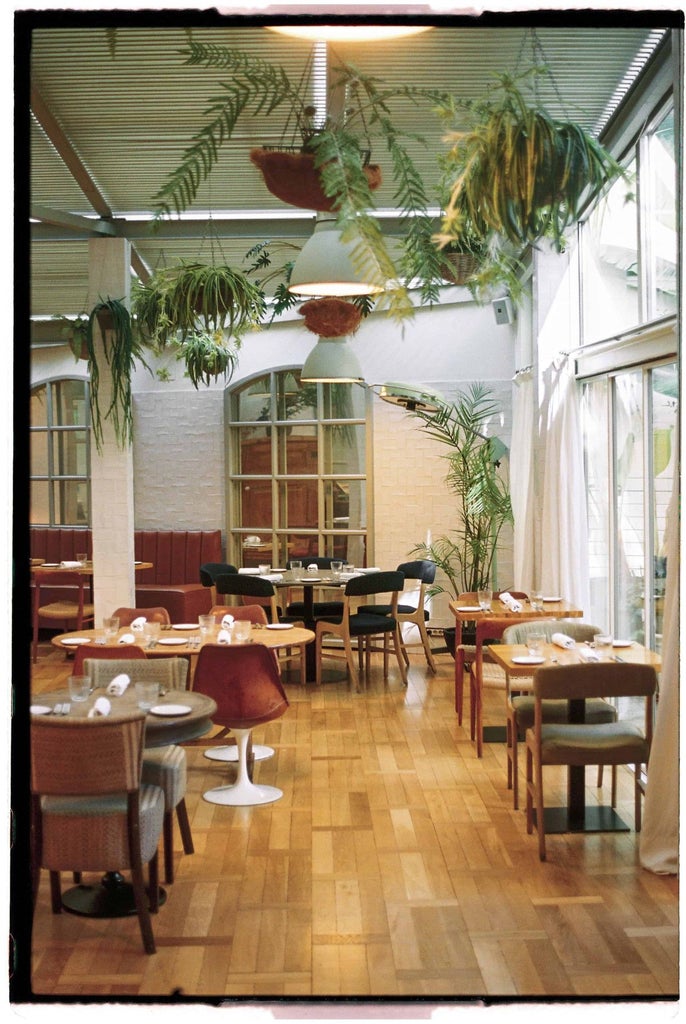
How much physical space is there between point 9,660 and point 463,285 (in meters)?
2.06

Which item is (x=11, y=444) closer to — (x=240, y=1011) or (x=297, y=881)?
(x=240, y=1011)

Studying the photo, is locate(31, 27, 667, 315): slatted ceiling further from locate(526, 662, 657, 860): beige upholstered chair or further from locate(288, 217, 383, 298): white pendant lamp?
locate(526, 662, 657, 860): beige upholstered chair

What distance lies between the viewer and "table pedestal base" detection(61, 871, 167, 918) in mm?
4195

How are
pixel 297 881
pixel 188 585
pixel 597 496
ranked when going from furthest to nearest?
1. pixel 188 585
2. pixel 597 496
3. pixel 297 881

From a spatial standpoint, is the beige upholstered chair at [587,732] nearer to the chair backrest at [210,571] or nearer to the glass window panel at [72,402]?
the glass window panel at [72,402]

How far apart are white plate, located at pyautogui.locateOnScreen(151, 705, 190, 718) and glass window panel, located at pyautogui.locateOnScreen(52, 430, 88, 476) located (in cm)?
143

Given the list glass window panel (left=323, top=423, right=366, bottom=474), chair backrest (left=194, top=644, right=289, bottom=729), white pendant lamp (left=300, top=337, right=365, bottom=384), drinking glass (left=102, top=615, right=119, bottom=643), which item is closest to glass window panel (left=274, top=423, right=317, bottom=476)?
glass window panel (left=323, top=423, right=366, bottom=474)

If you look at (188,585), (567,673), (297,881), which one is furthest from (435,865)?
(188,585)

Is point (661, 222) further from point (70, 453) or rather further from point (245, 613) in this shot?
point (70, 453)

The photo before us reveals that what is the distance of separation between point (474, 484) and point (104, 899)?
614cm

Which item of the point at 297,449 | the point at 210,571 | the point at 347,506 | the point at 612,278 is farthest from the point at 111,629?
the point at 347,506

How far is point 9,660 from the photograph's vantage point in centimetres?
355

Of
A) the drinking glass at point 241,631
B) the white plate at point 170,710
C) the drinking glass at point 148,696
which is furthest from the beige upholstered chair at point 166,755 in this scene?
the drinking glass at point 241,631

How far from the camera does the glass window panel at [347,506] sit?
11.0m
